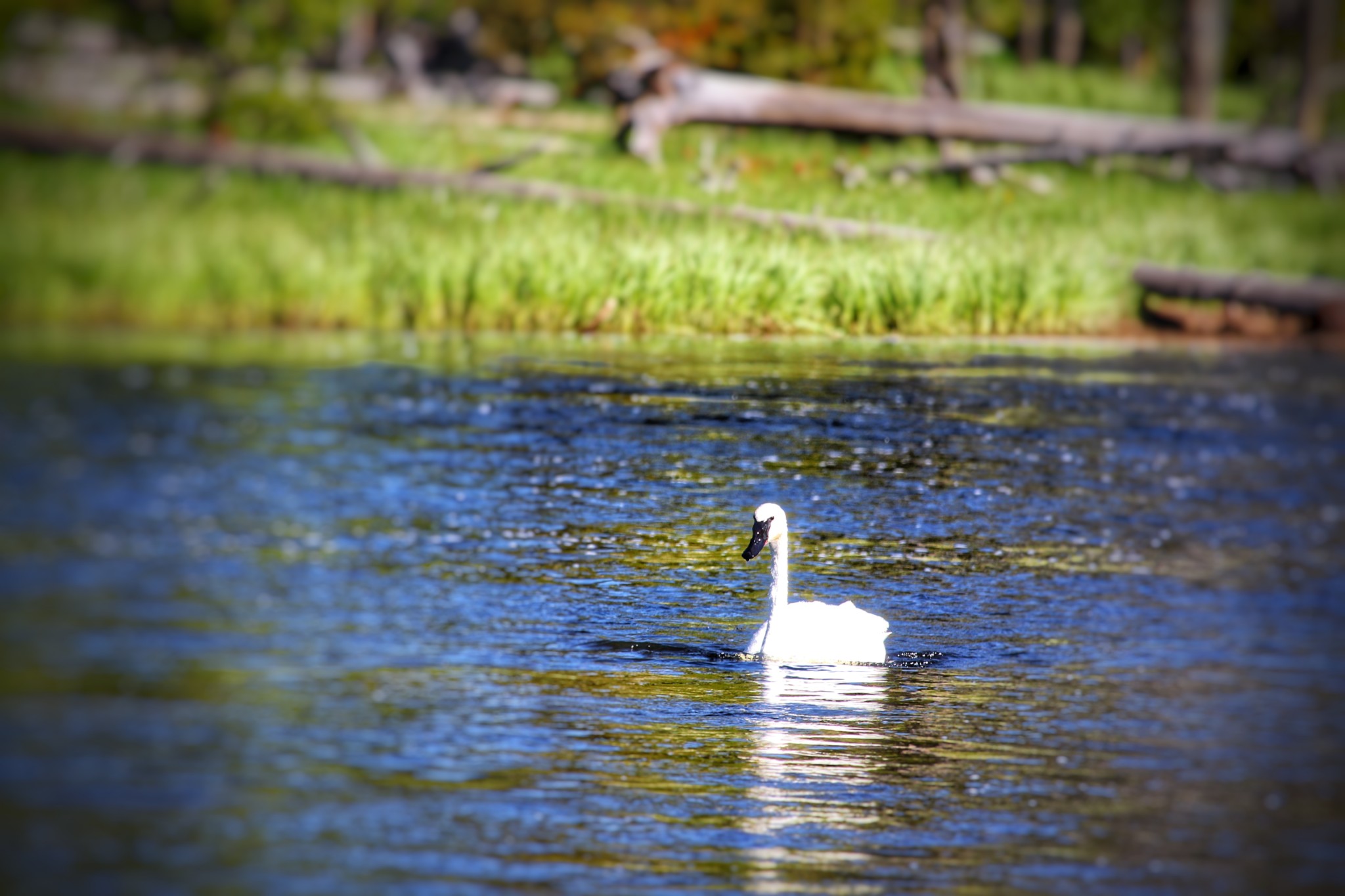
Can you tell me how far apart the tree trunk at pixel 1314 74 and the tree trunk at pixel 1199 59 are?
2.16 ft

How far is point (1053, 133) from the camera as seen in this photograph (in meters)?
10.2

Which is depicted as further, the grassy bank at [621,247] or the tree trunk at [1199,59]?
the tree trunk at [1199,59]

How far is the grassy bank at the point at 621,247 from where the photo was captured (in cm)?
607

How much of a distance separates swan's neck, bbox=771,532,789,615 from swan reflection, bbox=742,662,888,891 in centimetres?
35

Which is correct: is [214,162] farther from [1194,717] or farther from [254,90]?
[1194,717]

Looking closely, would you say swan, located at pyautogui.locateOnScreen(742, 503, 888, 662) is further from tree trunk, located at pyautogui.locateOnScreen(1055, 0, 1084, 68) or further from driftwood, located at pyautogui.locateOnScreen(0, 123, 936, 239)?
tree trunk, located at pyautogui.locateOnScreen(1055, 0, 1084, 68)

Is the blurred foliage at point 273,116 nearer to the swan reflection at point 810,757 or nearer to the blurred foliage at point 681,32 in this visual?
the blurred foliage at point 681,32

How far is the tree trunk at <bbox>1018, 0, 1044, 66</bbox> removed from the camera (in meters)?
13.1

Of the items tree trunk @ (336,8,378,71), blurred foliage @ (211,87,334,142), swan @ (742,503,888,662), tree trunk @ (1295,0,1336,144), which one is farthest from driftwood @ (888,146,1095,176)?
blurred foliage @ (211,87,334,142)

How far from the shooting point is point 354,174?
7754mm

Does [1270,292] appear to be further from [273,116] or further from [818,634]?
[273,116]

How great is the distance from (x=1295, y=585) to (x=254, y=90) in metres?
6.29

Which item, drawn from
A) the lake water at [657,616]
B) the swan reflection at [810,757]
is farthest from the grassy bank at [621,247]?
the swan reflection at [810,757]

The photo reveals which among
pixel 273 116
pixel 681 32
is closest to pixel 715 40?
pixel 681 32
